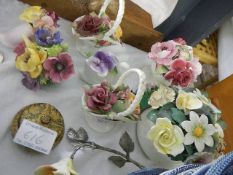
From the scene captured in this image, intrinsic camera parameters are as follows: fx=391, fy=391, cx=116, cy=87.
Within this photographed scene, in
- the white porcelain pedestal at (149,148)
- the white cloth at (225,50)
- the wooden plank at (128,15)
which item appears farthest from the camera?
the white cloth at (225,50)

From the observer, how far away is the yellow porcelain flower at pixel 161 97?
3.24 feet

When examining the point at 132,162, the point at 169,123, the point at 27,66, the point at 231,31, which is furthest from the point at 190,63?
the point at 231,31

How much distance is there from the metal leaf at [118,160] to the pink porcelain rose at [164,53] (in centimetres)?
27

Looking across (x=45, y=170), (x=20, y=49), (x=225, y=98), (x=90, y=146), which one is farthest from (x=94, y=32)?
(x=225, y=98)

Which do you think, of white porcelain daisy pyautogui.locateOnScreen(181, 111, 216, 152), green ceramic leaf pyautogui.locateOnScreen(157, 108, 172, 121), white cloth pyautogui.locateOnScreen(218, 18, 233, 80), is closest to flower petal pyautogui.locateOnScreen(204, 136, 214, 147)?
white porcelain daisy pyautogui.locateOnScreen(181, 111, 216, 152)

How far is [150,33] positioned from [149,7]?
14 centimetres

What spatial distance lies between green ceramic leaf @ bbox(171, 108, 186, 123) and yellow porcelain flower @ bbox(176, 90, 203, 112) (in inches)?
0.5

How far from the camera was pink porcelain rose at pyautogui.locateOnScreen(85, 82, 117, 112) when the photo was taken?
95 cm

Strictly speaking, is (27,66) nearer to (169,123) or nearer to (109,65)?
(109,65)

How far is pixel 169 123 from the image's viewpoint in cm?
94

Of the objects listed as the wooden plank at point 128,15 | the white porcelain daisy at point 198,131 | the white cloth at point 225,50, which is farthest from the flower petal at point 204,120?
the white cloth at point 225,50

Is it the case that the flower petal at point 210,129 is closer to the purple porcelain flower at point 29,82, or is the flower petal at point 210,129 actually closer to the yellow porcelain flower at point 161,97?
the yellow porcelain flower at point 161,97

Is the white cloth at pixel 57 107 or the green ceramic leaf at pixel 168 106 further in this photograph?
the green ceramic leaf at pixel 168 106

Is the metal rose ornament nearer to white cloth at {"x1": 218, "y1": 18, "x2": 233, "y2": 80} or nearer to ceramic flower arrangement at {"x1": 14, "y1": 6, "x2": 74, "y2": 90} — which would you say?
ceramic flower arrangement at {"x1": 14, "y1": 6, "x2": 74, "y2": 90}
